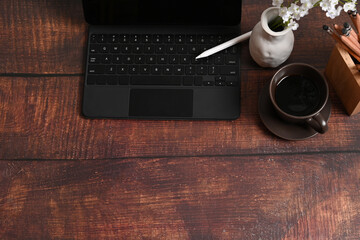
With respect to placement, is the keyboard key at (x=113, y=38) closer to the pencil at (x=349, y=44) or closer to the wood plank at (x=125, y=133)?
the wood plank at (x=125, y=133)

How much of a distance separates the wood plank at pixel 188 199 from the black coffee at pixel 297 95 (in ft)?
0.30

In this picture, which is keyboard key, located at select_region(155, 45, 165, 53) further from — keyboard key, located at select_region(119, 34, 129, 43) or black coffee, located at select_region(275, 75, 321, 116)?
black coffee, located at select_region(275, 75, 321, 116)

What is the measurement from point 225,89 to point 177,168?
0.17 m

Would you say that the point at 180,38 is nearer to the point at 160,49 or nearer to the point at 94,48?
the point at 160,49

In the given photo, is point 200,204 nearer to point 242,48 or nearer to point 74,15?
point 242,48

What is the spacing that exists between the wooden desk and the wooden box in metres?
0.03

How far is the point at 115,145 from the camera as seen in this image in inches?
28.1

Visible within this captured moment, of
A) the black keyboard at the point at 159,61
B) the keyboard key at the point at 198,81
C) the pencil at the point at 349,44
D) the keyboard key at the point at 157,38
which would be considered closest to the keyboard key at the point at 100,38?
the black keyboard at the point at 159,61

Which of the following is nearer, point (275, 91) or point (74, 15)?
point (275, 91)

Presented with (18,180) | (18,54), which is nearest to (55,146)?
(18,180)

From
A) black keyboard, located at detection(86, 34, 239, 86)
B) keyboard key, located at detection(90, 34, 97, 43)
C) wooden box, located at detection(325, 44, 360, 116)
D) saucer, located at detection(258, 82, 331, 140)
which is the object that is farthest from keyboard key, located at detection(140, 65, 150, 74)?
wooden box, located at detection(325, 44, 360, 116)

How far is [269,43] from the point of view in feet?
2.15

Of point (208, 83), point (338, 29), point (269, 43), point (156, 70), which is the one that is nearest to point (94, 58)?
point (156, 70)

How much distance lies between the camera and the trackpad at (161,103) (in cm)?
72
